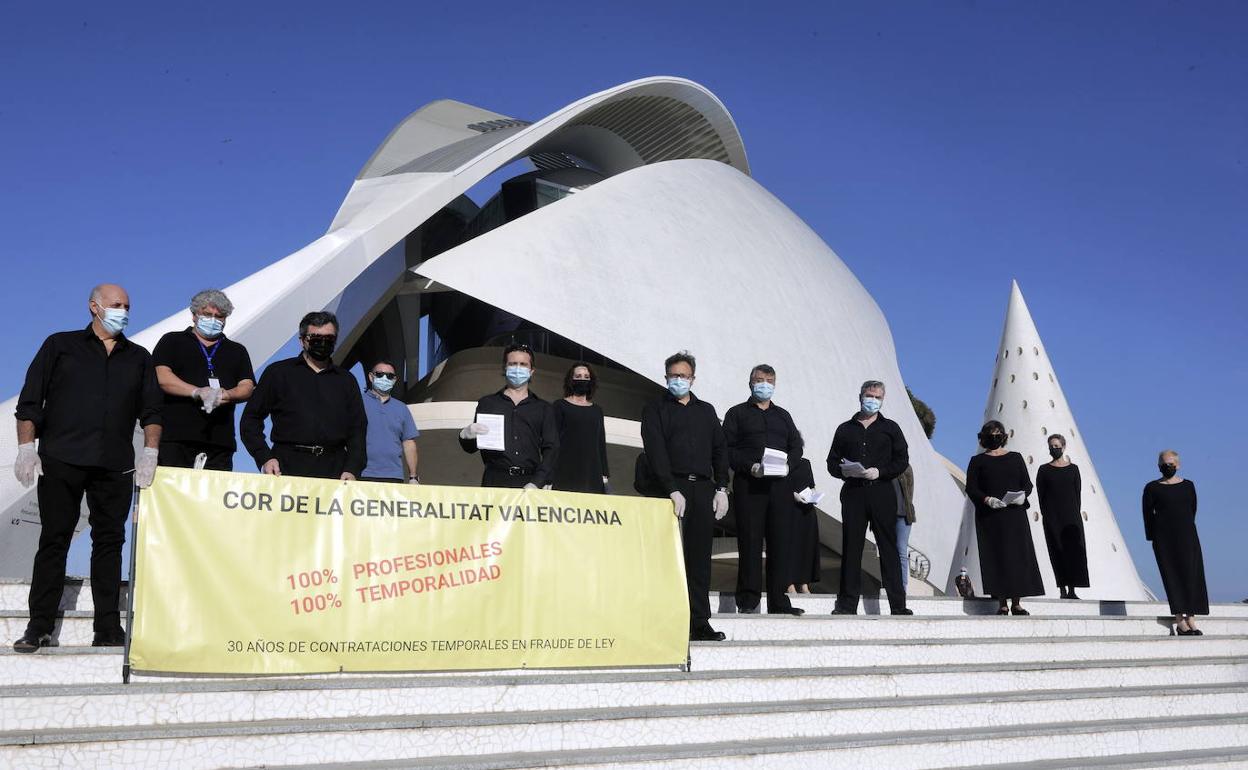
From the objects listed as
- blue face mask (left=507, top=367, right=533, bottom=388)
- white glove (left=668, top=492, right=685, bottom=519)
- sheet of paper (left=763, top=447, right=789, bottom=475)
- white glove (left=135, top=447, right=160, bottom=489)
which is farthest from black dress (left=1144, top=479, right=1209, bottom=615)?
white glove (left=135, top=447, right=160, bottom=489)

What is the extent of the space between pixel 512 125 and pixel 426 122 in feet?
6.55

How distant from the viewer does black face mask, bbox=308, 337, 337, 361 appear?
5.13 metres

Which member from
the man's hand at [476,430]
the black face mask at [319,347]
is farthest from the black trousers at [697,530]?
the black face mask at [319,347]

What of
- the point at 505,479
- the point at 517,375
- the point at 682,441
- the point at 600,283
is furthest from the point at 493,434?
the point at 600,283

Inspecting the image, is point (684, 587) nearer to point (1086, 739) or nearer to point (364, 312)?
point (1086, 739)

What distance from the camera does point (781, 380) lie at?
49.2ft

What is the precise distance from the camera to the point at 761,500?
641 cm

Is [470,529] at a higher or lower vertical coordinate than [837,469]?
lower

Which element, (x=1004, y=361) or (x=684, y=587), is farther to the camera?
(x=1004, y=361)

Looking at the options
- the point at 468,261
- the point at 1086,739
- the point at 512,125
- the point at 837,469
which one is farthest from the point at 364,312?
the point at 1086,739

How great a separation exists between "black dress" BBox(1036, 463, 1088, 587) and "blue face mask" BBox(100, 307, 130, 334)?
292 inches

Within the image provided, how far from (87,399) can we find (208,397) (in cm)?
70

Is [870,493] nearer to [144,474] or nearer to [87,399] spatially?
[144,474]

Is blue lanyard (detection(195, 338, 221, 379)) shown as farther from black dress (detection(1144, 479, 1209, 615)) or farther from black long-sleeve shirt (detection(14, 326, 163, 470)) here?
black dress (detection(1144, 479, 1209, 615))
